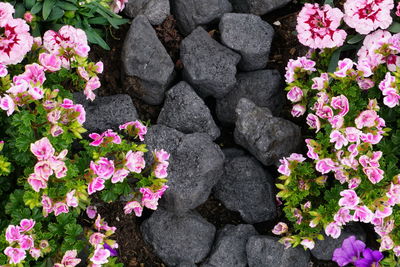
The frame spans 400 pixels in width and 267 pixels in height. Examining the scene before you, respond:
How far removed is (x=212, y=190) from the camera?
13.2ft

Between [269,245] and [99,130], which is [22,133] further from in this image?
[269,245]

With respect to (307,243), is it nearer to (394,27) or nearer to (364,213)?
(364,213)

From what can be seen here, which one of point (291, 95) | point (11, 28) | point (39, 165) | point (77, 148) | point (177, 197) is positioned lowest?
point (177, 197)

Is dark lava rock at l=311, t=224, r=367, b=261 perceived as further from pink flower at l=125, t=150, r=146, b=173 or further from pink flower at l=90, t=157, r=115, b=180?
pink flower at l=90, t=157, r=115, b=180

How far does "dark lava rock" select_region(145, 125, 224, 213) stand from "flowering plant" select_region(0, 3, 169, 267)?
294 mm

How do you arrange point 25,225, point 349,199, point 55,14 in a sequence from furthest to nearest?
1. point 55,14
2. point 349,199
3. point 25,225

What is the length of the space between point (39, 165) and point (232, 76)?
1.69 metres

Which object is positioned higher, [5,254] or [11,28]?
[11,28]

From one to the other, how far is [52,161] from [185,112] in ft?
4.34

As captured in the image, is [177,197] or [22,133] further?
[177,197]

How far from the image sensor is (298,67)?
361 cm

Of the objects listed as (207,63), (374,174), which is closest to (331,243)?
(374,174)

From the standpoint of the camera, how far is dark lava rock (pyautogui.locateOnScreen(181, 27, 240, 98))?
3.96 metres

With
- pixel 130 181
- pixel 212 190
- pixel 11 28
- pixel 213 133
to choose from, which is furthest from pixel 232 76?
pixel 11 28
